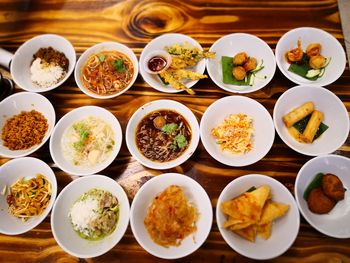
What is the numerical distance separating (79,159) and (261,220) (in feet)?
5.55

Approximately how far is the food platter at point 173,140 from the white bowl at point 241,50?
13mm

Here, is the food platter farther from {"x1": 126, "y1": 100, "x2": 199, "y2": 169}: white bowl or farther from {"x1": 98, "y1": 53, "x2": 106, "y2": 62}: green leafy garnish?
{"x1": 98, "y1": 53, "x2": 106, "y2": 62}: green leafy garnish

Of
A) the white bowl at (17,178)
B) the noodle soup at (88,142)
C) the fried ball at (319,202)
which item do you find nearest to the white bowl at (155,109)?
the noodle soup at (88,142)

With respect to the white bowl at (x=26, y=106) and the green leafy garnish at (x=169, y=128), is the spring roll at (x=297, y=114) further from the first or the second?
the white bowl at (x=26, y=106)

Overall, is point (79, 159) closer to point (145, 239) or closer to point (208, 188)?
point (145, 239)

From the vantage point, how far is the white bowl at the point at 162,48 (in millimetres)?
2992

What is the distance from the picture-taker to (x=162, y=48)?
3234 millimetres

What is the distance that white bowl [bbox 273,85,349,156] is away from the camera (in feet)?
8.77

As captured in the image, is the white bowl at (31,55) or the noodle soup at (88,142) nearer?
the noodle soup at (88,142)

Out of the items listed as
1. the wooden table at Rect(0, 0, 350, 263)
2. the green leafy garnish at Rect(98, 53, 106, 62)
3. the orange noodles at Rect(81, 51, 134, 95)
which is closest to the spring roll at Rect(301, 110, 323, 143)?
the wooden table at Rect(0, 0, 350, 263)

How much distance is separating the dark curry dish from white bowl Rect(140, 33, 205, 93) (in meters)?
0.28

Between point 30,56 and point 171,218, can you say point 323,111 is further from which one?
point 30,56

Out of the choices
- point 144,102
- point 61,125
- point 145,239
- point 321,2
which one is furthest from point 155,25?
point 145,239

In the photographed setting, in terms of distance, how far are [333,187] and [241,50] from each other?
166 centimetres
